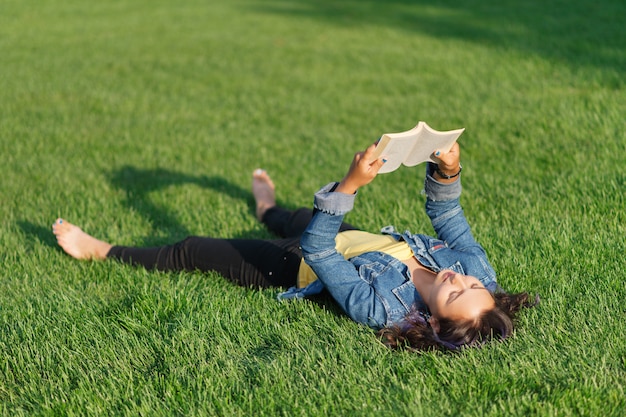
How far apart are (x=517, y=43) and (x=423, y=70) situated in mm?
1774

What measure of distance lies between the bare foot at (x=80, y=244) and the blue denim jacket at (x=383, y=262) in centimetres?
149

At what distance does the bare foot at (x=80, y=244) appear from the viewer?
451 cm

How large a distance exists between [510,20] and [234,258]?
9.88 m

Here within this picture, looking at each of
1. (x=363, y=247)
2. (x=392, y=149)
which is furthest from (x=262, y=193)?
(x=392, y=149)

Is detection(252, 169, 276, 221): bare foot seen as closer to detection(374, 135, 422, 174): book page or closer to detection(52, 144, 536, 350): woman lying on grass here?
detection(52, 144, 536, 350): woman lying on grass

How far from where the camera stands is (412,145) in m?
3.30

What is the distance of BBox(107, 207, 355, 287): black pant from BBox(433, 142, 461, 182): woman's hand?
2.84 feet

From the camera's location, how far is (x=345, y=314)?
12.0ft

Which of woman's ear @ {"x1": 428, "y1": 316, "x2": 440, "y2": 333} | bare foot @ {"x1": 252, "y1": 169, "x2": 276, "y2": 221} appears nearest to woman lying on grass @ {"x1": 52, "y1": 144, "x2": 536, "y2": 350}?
woman's ear @ {"x1": 428, "y1": 316, "x2": 440, "y2": 333}

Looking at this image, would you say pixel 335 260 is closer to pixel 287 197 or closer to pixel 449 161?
pixel 449 161

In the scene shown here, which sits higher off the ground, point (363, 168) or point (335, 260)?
point (363, 168)

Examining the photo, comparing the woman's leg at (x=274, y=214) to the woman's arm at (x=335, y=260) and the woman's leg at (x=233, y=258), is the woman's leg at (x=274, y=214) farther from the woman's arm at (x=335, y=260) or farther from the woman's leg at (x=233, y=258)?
the woman's arm at (x=335, y=260)

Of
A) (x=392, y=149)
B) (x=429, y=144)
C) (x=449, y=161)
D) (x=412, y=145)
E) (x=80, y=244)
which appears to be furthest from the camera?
(x=80, y=244)

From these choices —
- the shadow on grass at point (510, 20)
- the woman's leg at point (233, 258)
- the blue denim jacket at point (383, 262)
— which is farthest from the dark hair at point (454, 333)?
the shadow on grass at point (510, 20)
